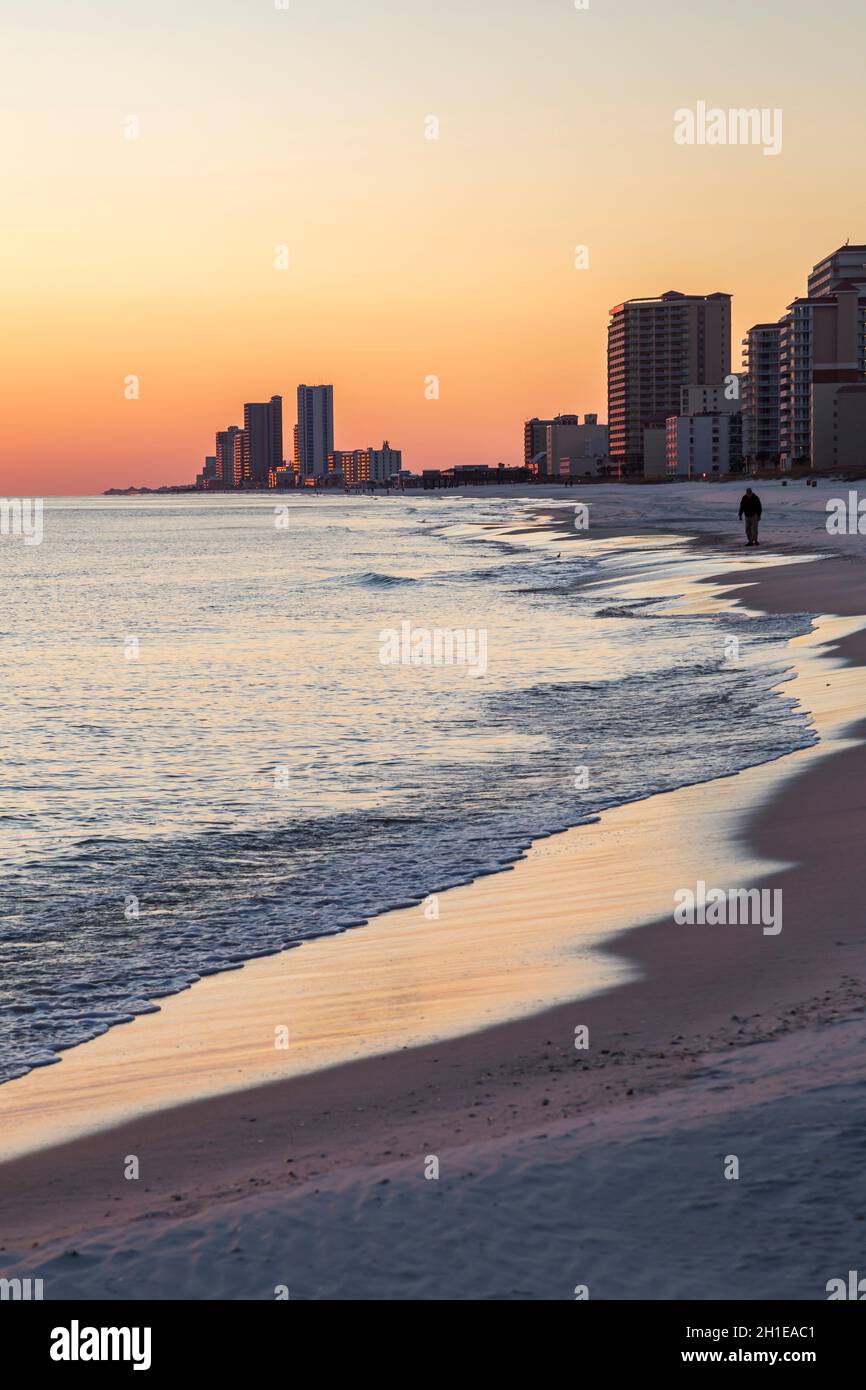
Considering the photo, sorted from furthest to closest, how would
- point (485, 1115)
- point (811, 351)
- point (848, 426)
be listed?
point (811, 351), point (848, 426), point (485, 1115)

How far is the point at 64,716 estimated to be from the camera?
18.1 m

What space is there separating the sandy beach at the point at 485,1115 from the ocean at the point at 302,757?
0.63 m

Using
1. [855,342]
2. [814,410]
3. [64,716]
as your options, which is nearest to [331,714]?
[64,716]

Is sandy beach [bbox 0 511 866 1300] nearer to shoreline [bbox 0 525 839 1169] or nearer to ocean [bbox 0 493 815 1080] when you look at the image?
shoreline [bbox 0 525 839 1169]

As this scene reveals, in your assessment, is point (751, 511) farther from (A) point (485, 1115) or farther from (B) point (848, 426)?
(B) point (848, 426)

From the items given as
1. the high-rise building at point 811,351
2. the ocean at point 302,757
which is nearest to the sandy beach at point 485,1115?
the ocean at point 302,757

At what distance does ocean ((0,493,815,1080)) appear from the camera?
28.3ft

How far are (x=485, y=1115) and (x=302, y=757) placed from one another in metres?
9.50

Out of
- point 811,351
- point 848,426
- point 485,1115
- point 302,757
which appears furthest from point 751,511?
point 811,351

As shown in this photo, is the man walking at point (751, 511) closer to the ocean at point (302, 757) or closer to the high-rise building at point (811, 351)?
the ocean at point (302, 757)

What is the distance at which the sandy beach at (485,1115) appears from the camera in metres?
4.18

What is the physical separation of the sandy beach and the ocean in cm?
63

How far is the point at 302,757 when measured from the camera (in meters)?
14.6
